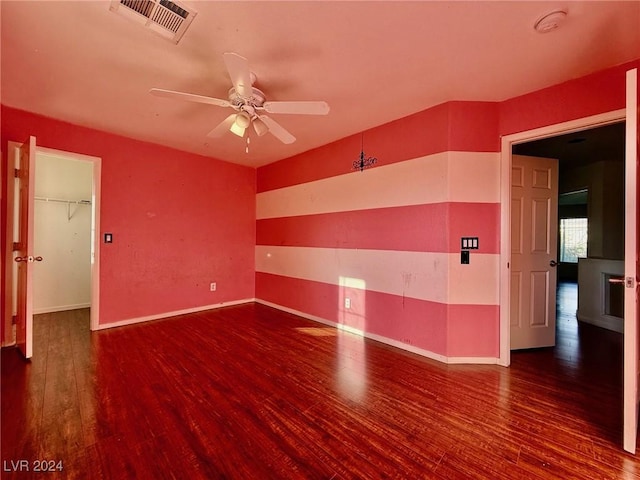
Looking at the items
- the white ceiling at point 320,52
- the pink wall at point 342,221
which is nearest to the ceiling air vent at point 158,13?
the white ceiling at point 320,52

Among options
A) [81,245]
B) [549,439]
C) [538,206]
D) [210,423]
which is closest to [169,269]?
[81,245]

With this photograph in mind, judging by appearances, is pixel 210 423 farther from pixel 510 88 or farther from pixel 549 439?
pixel 510 88

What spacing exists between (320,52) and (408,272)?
212cm

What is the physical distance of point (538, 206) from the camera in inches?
116

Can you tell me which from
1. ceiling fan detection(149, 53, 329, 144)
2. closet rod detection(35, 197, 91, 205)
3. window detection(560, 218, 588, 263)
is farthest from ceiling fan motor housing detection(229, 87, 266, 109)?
window detection(560, 218, 588, 263)

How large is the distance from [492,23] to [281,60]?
1355mm

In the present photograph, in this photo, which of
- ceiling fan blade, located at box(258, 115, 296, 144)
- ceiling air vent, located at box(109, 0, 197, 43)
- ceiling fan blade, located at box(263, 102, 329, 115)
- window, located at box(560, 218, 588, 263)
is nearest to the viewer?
ceiling air vent, located at box(109, 0, 197, 43)

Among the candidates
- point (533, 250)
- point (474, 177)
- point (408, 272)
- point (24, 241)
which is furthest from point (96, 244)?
point (533, 250)

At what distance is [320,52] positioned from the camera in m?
1.93

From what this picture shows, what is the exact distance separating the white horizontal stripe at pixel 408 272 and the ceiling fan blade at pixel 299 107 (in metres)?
1.70

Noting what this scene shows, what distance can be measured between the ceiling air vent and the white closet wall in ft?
12.6

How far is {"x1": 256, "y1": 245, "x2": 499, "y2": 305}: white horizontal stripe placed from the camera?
2611 millimetres

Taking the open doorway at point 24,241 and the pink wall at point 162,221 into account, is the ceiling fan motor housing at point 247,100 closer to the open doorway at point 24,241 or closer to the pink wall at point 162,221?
the open doorway at point 24,241

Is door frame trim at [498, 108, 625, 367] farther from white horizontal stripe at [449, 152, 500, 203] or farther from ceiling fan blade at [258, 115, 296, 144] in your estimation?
ceiling fan blade at [258, 115, 296, 144]
